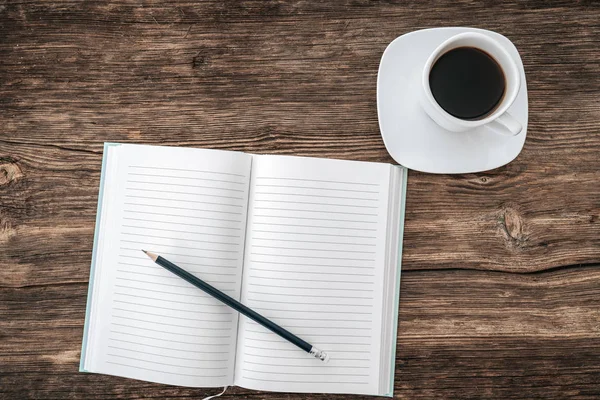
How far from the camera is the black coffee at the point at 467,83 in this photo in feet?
2.16

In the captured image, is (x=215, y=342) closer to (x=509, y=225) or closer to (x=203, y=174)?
(x=203, y=174)

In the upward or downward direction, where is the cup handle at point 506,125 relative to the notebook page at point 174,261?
upward

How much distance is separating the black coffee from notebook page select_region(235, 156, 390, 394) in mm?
132

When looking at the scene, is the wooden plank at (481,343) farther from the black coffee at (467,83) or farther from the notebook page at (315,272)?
the black coffee at (467,83)

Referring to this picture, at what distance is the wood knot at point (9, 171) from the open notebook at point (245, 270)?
0.16 metres

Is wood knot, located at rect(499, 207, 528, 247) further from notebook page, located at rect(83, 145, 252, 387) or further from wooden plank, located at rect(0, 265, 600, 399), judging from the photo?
notebook page, located at rect(83, 145, 252, 387)

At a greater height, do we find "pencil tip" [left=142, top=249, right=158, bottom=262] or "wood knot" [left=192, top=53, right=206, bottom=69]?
"wood knot" [left=192, top=53, right=206, bottom=69]

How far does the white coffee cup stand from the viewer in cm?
63

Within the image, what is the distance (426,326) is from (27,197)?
0.64 metres

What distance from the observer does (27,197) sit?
2.51ft

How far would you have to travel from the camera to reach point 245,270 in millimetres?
726

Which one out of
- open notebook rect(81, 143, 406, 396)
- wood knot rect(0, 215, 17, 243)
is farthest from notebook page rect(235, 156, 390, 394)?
wood knot rect(0, 215, 17, 243)

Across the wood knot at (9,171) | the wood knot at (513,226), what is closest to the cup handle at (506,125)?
the wood knot at (513,226)

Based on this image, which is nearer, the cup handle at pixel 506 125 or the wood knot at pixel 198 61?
the cup handle at pixel 506 125
